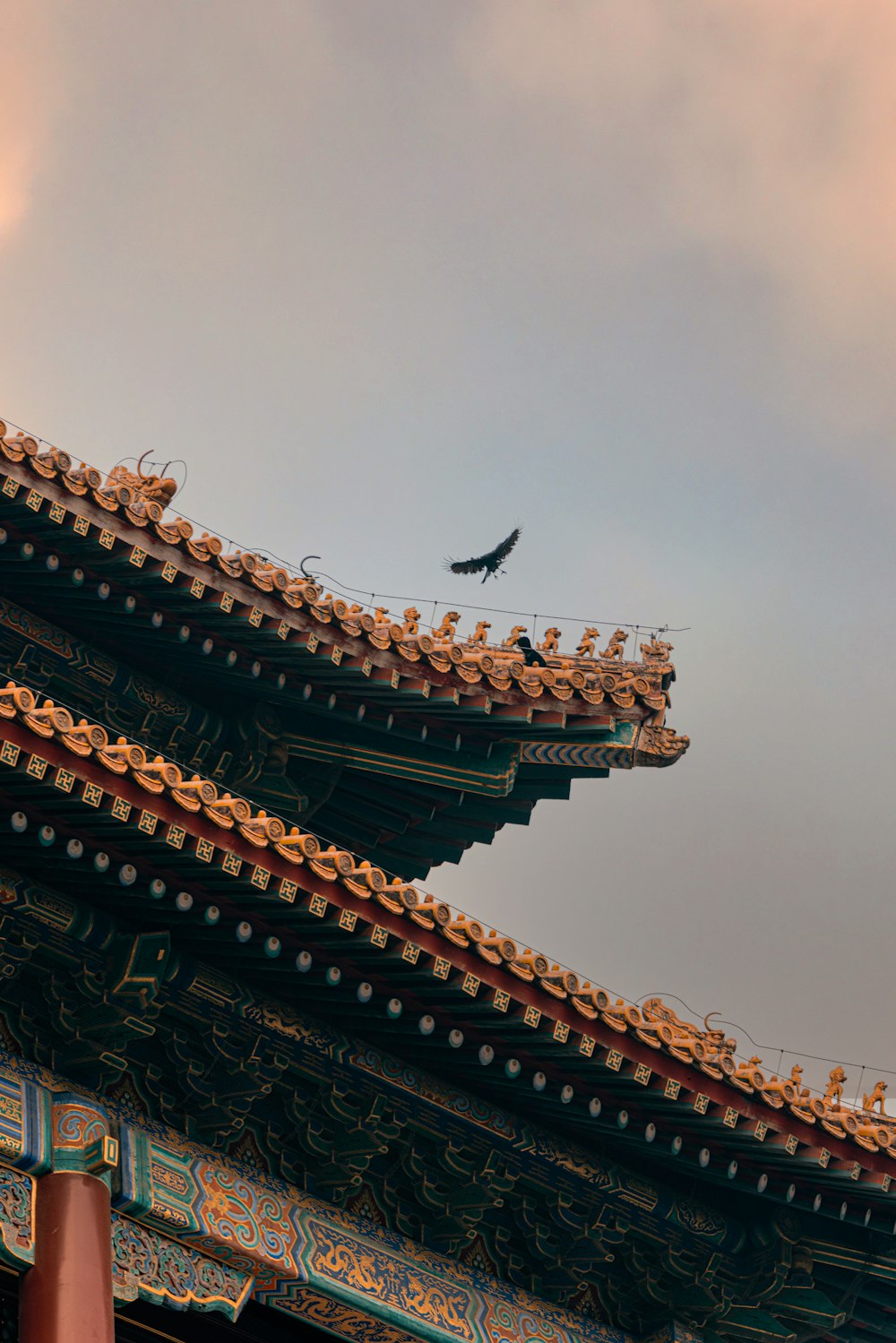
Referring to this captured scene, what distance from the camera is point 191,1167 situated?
A: 969 cm

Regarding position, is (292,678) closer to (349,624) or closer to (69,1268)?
(349,624)

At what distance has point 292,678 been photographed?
47.0ft

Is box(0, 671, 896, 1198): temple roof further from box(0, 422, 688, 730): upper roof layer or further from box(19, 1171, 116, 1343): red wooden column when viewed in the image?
box(0, 422, 688, 730): upper roof layer

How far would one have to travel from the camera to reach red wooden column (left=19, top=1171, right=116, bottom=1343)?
329 inches

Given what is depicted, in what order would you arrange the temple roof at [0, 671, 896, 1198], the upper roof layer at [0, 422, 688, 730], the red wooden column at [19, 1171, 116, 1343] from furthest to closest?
1. the upper roof layer at [0, 422, 688, 730]
2. the temple roof at [0, 671, 896, 1198]
3. the red wooden column at [19, 1171, 116, 1343]

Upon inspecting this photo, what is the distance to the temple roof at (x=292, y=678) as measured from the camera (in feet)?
43.2

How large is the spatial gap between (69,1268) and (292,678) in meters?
6.53

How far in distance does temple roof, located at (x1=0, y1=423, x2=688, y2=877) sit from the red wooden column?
18.2 ft

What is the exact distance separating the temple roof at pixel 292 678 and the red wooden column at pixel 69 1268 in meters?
5.53

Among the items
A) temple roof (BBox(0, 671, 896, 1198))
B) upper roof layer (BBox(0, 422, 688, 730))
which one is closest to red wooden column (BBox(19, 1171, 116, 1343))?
temple roof (BBox(0, 671, 896, 1198))

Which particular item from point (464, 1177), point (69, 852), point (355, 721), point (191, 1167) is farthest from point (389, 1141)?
point (355, 721)

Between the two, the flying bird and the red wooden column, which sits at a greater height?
the flying bird

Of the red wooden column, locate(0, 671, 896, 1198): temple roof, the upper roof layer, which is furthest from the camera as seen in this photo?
the upper roof layer

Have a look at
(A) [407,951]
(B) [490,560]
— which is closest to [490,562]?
(B) [490,560]
